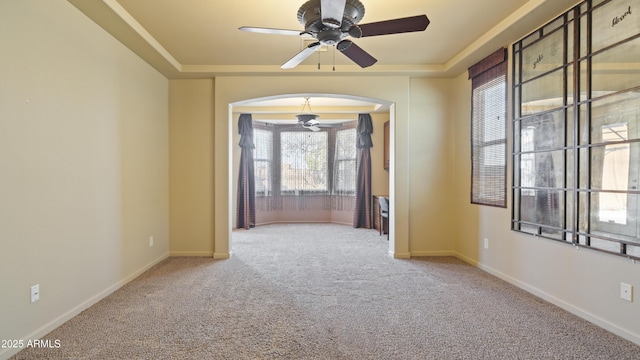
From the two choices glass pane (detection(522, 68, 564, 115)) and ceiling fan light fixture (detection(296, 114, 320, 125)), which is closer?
glass pane (detection(522, 68, 564, 115))

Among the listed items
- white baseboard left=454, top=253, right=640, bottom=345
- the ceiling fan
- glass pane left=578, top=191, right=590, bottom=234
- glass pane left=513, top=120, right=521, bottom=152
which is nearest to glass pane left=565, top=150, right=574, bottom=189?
glass pane left=578, top=191, right=590, bottom=234

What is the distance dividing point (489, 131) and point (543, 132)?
0.77 meters

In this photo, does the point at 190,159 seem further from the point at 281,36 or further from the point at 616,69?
the point at 616,69

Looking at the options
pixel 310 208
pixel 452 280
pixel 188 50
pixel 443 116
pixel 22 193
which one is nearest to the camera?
pixel 22 193

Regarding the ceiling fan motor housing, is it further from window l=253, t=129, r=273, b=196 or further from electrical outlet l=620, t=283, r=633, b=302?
window l=253, t=129, r=273, b=196

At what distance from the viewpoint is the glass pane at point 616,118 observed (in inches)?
80.4

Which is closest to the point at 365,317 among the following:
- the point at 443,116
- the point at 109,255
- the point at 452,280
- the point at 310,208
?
the point at 452,280

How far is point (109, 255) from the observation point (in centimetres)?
291

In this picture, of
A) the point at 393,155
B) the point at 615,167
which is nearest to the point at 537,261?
the point at 615,167

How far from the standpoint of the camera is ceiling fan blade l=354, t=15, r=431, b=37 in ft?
6.60

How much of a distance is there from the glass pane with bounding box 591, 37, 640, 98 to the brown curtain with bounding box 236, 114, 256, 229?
573cm

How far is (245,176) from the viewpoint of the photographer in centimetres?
665

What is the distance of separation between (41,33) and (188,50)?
149 cm

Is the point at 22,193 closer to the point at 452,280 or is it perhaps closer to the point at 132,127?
the point at 132,127
